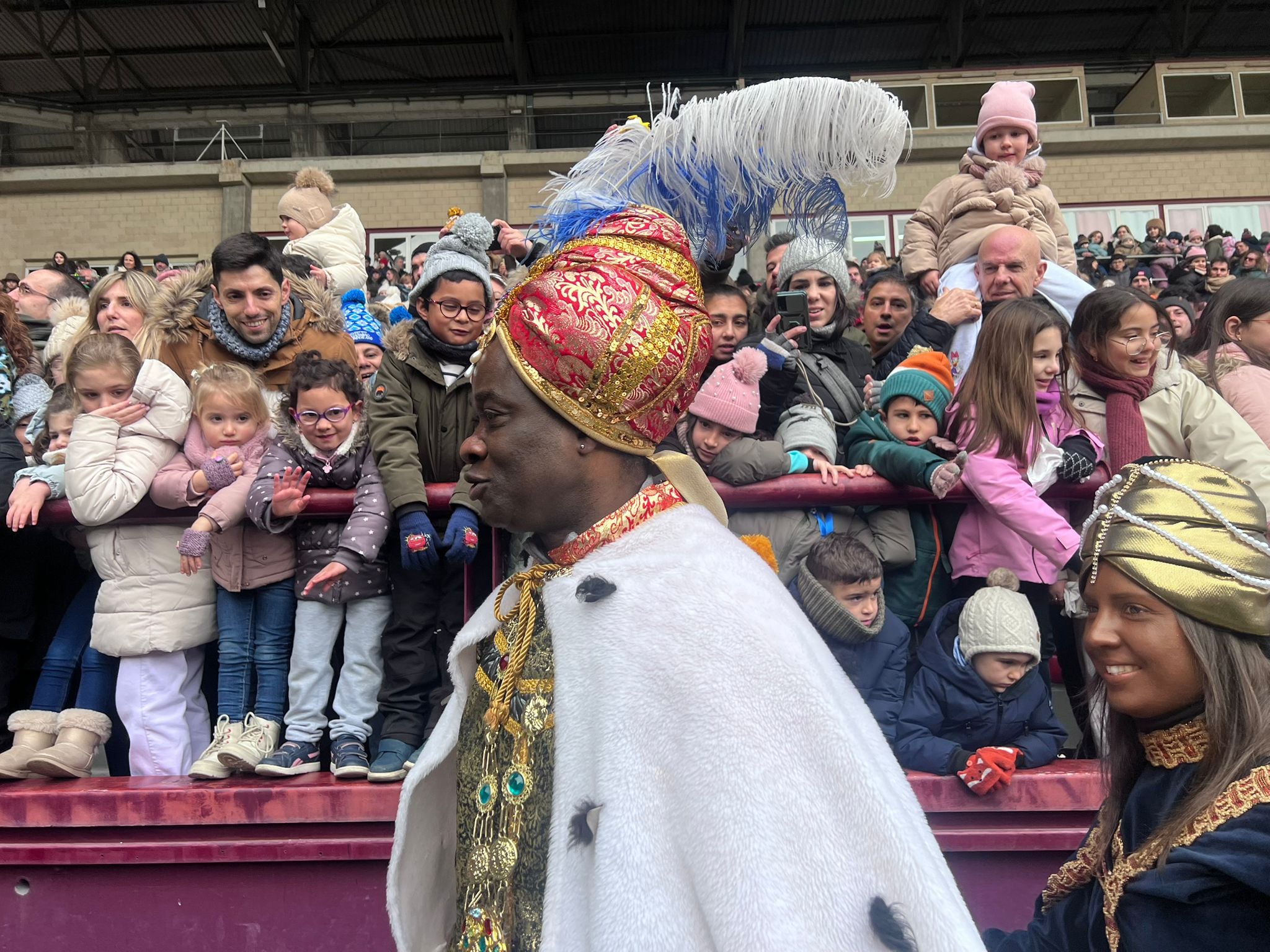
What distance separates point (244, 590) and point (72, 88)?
83.9 feet

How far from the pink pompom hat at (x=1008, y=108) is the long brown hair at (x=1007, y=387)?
2.00 meters

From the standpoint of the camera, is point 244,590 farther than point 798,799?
Yes

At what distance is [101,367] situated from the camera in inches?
143

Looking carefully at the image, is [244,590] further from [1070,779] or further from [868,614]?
[1070,779]

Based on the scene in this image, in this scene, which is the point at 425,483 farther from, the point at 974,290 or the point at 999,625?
the point at 974,290

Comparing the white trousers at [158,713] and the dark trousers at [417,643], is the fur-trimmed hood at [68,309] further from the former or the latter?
the dark trousers at [417,643]

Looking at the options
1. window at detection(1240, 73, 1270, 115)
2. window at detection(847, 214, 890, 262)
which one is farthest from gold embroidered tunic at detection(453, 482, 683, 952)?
window at detection(1240, 73, 1270, 115)

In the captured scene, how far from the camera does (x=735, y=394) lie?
368 cm

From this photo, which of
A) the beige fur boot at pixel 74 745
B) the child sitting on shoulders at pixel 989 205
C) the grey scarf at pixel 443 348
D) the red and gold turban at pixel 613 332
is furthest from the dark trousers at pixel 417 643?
the child sitting on shoulders at pixel 989 205

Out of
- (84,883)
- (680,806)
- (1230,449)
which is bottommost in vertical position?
(84,883)

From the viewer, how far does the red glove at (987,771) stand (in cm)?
293

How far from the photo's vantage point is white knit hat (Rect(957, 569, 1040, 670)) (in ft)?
10.3

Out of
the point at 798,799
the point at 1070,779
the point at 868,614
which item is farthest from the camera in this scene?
the point at 868,614

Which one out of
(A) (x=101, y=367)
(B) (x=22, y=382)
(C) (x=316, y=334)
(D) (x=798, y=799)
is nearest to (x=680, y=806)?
(D) (x=798, y=799)
